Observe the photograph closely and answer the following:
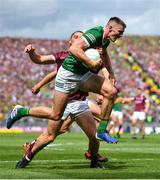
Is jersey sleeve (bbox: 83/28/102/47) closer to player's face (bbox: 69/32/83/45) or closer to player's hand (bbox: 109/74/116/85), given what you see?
player's hand (bbox: 109/74/116/85)

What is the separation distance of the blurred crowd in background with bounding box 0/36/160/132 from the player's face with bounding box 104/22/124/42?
37.4 m

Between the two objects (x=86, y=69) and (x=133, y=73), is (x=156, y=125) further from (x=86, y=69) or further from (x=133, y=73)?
(x=86, y=69)

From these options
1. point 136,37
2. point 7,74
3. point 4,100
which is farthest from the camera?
point 136,37

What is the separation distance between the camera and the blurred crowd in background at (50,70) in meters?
51.3

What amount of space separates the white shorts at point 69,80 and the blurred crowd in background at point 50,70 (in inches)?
1468

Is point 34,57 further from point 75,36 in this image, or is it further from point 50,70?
point 50,70

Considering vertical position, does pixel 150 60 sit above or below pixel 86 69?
below

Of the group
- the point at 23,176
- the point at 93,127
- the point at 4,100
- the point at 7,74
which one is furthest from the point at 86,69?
the point at 7,74

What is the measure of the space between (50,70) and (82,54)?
47.4 m

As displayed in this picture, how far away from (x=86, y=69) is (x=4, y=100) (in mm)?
41136

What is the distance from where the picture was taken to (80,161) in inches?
473

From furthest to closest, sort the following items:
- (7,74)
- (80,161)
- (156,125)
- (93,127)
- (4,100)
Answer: (7,74) → (4,100) → (156,125) → (80,161) → (93,127)

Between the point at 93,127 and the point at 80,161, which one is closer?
the point at 93,127

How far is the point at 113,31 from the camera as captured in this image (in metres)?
9.43
